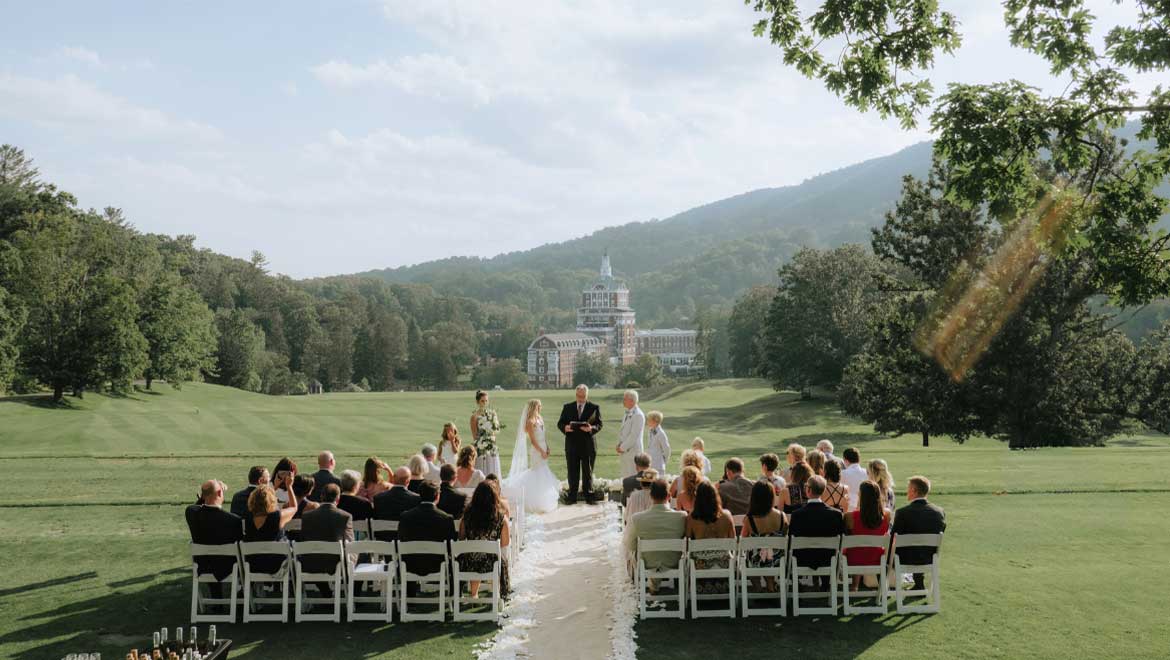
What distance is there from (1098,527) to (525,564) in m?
8.72

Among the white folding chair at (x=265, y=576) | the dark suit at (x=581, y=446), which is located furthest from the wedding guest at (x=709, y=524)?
the dark suit at (x=581, y=446)

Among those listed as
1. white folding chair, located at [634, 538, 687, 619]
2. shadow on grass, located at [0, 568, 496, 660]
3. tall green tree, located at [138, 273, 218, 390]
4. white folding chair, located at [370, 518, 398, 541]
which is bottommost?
shadow on grass, located at [0, 568, 496, 660]

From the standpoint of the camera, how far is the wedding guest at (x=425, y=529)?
30.6 feet

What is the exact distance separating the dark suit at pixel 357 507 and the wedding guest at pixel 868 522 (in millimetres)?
5398

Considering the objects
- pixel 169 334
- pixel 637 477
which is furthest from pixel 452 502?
pixel 169 334

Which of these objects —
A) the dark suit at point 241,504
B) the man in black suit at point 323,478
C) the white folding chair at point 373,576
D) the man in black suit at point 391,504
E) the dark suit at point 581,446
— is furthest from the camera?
the dark suit at point 581,446

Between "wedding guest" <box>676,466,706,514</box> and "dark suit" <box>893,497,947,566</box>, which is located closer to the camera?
"dark suit" <box>893,497,947,566</box>

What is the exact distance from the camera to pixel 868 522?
9336mm

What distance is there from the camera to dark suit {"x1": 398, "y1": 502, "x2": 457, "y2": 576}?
9.34 meters

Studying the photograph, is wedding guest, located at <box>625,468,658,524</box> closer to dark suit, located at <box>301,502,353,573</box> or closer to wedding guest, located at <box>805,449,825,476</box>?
wedding guest, located at <box>805,449,825,476</box>

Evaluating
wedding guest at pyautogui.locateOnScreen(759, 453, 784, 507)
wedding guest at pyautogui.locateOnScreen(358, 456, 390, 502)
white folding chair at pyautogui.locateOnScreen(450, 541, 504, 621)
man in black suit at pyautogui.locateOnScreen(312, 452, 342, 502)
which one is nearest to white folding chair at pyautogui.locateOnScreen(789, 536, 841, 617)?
wedding guest at pyautogui.locateOnScreen(759, 453, 784, 507)

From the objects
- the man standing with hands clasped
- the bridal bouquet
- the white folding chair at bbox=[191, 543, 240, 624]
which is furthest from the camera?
the man standing with hands clasped

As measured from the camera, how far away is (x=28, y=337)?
43875mm

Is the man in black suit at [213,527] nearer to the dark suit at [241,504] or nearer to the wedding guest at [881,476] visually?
the dark suit at [241,504]
